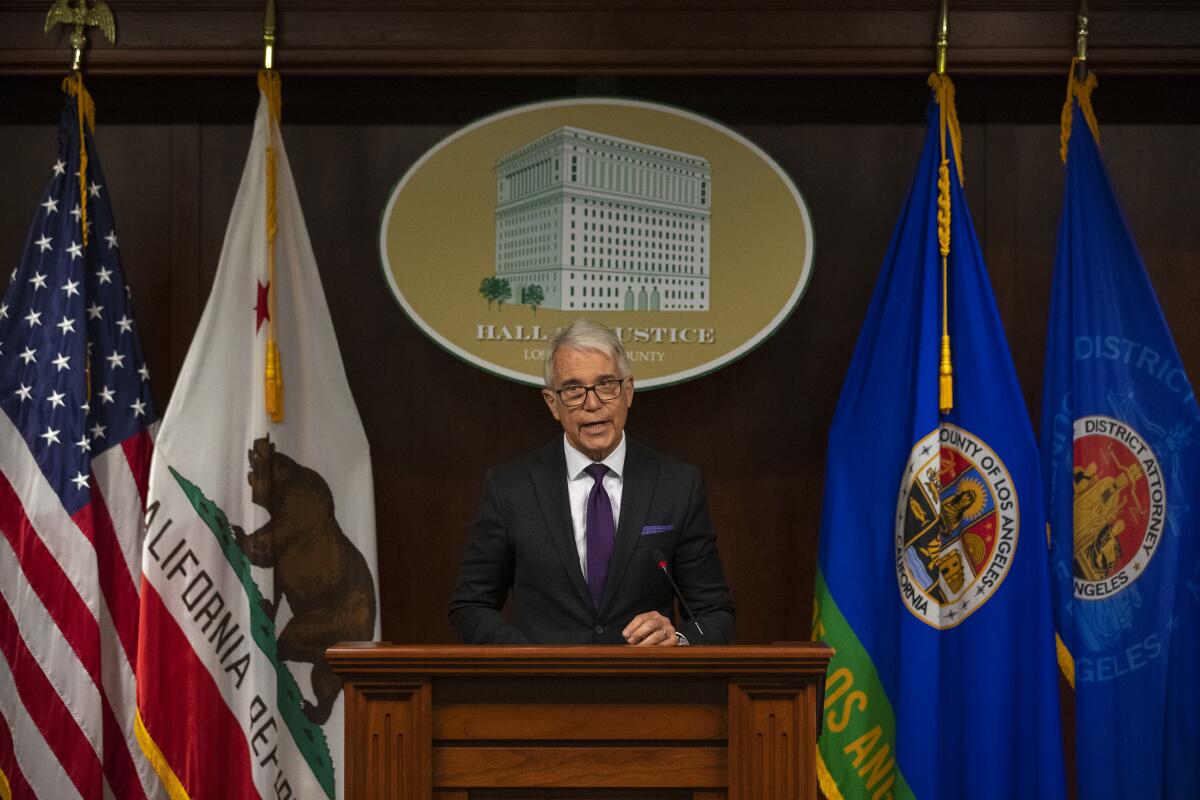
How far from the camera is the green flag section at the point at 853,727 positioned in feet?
10.5

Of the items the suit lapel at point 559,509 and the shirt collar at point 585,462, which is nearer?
the suit lapel at point 559,509

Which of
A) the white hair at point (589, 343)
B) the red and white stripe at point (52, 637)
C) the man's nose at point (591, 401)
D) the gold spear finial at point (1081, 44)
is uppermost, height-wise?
the gold spear finial at point (1081, 44)

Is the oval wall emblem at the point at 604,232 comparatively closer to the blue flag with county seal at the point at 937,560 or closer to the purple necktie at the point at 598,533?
the blue flag with county seal at the point at 937,560

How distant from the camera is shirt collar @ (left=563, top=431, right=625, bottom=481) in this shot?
259 cm

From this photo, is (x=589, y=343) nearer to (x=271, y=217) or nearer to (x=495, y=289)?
(x=495, y=289)

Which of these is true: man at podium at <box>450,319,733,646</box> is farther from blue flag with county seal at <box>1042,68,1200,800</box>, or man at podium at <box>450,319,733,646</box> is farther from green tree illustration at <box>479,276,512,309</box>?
blue flag with county seal at <box>1042,68,1200,800</box>

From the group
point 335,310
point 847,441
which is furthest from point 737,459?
point 335,310

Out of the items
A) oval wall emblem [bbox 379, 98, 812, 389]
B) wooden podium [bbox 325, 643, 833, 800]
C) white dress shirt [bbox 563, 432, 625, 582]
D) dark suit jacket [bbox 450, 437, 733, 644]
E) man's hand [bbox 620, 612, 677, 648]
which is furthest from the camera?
oval wall emblem [bbox 379, 98, 812, 389]

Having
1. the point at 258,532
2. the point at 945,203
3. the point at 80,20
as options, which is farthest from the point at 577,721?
the point at 80,20

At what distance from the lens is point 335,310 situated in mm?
3688

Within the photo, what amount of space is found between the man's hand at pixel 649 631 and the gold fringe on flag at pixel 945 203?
133 cm

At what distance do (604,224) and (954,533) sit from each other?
127cm

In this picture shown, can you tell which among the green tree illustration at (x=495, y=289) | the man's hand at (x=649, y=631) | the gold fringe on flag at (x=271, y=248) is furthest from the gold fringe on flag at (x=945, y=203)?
the gold fringe on flag at (x=271, y=248)

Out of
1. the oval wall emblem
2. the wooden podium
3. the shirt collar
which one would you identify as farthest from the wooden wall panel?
the wooden podium
